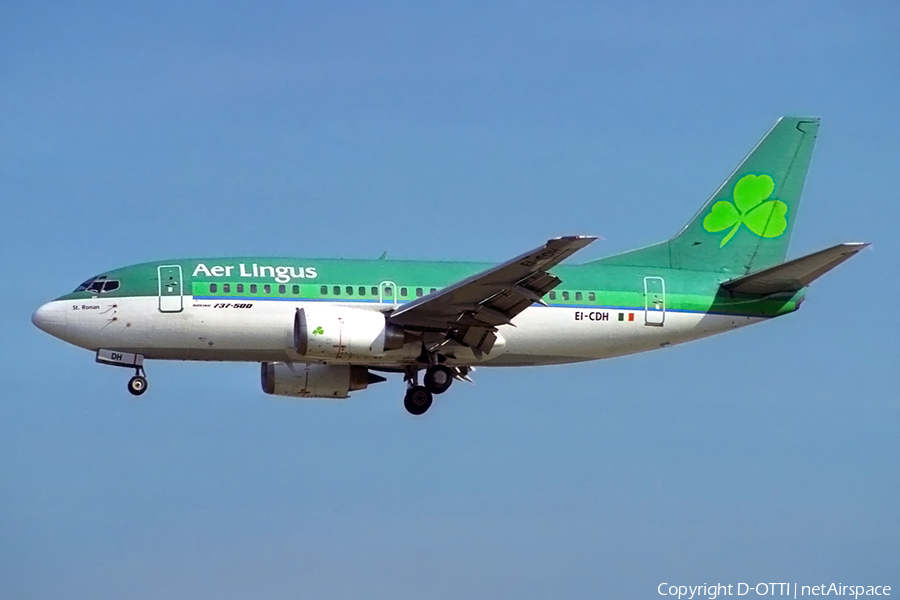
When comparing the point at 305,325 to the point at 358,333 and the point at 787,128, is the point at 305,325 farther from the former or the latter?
the point at 787,128

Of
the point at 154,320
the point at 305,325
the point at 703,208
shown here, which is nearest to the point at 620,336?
the point at 703,208

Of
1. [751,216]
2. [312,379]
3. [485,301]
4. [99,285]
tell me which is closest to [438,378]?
[485,301]

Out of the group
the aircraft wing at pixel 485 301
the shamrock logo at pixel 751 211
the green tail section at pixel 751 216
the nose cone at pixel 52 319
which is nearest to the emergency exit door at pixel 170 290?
the nose cone at pixel 52 319

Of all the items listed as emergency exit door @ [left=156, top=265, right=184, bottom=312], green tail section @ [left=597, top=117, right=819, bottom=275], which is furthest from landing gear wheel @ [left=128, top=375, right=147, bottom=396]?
green tail section @ [left=597, top=117, right=819, bottom=275]

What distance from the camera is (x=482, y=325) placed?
Result: 1667 inches

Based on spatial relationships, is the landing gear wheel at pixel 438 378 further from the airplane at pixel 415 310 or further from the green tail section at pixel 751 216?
the green tail section at pixel 751 216

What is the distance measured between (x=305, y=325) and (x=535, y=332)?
6.92 meters

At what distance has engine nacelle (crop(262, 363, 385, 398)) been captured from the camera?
45.6 metres

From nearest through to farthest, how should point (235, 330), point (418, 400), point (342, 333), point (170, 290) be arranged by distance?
point (342, 333) → point (235, 330) → point (170, 290) → point (418, 400)

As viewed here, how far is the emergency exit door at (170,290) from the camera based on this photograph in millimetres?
41875

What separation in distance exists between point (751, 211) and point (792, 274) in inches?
187

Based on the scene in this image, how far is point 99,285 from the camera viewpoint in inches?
1683

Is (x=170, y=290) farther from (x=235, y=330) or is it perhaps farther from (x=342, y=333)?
(x=342, y=333)

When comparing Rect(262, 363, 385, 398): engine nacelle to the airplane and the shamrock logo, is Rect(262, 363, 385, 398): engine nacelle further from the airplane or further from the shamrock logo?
the shamrock logo
